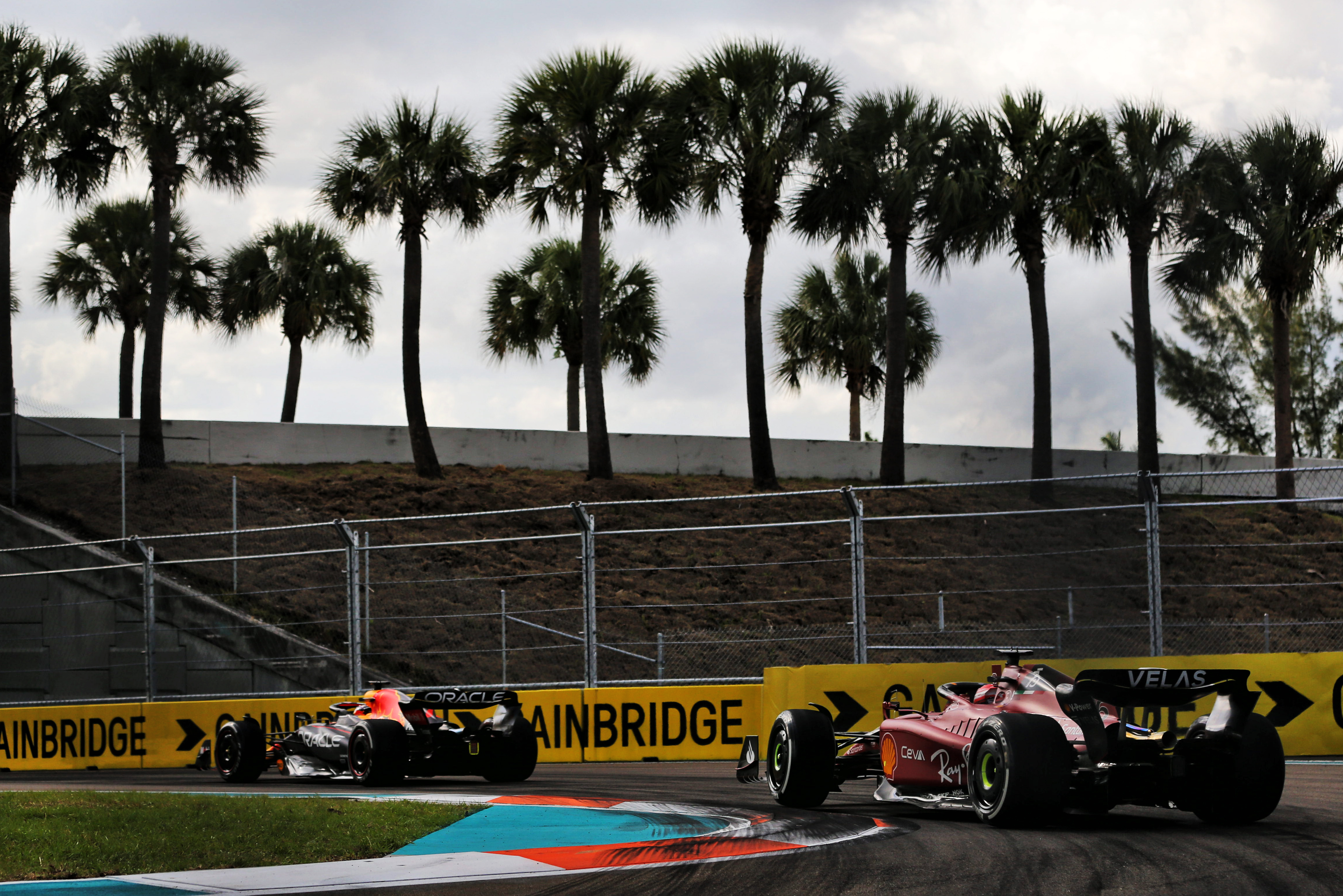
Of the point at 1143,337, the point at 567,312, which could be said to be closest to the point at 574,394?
the point at 567,312

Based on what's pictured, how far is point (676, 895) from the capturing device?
5500 mm

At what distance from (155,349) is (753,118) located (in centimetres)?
1364

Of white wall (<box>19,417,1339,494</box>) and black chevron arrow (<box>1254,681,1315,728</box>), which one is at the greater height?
white wall (<box>19,417,1339,494</box>)

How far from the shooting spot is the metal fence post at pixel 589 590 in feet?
43.2

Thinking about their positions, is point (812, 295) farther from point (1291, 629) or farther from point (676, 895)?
point (676, 895)

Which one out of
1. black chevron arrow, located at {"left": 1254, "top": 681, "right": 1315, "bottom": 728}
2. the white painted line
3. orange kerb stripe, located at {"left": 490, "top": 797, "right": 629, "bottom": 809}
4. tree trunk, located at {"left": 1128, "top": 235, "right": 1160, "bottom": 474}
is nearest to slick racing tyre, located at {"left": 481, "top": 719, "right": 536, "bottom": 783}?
orange kerb stripe, located at {"left": 490, "top": 797, "right": 629, "bottom": 809}

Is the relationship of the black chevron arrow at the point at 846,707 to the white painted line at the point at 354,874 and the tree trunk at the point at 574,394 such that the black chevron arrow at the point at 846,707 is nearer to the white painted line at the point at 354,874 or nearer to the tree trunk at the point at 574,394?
the white painted line at the point at 354,874

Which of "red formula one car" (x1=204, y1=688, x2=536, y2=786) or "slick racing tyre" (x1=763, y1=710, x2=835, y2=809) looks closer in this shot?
"slick racing tyre" (x1=763, y1=710, x2=835, y2=809)

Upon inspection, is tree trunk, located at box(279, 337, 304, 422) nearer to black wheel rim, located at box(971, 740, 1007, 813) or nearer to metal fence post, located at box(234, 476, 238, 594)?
metal fence post, located at box(234, 476, 238, 594)

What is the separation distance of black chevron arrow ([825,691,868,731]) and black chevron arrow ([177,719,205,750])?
7.71 meters

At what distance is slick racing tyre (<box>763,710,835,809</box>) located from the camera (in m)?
8.53

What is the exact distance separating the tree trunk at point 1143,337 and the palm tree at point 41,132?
22746mm

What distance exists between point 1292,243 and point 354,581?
23740 millimetres

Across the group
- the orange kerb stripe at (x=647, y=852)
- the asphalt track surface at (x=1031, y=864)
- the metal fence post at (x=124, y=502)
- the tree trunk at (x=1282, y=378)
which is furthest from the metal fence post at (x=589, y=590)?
the tree trunk at (x=1282, y=378)
